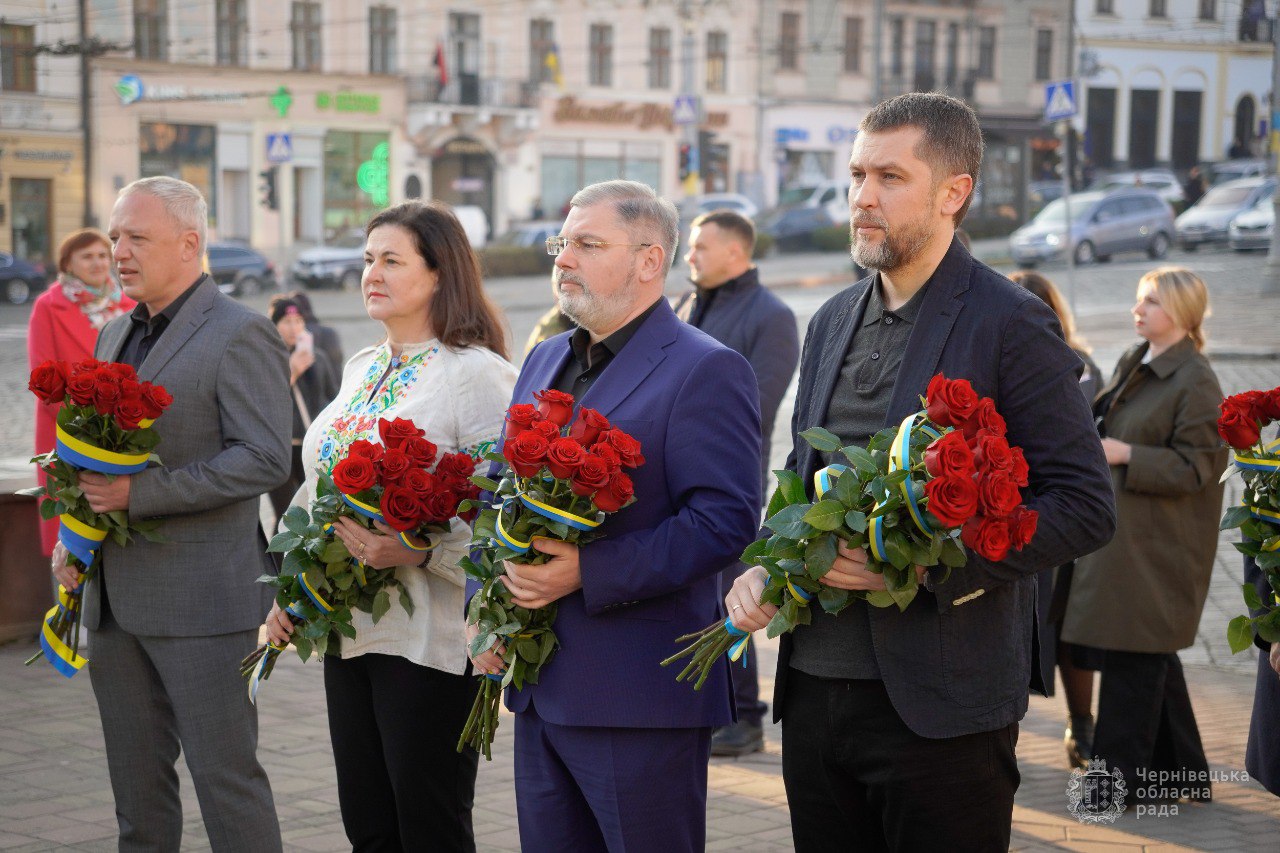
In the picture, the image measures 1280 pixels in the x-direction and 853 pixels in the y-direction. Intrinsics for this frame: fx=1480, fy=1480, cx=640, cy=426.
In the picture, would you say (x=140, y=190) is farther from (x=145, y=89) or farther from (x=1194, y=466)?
(x=145, y=89)

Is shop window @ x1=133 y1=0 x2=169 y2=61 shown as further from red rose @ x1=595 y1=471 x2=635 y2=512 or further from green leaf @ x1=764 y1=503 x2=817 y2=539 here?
green leaf @ x1=764 y1=503 x2=817 y2=539

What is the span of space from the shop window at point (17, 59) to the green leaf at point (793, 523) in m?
40.4

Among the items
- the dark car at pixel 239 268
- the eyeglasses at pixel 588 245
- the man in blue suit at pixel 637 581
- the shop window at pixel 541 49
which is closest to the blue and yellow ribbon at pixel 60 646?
the man in blue suit at pixel 637 581

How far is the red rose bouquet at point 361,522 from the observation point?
3764 millimetres

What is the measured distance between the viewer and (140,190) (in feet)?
14.7

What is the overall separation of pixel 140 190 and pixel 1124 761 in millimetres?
4093

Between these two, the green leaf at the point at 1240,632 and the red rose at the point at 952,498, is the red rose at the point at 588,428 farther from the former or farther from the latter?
the green leaf at the point at 1240,632

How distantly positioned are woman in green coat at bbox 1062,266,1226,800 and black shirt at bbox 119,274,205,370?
339cm

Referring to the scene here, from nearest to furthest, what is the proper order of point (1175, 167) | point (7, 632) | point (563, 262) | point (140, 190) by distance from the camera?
point (563, 262) → point (140, 190) → point (7, 632) → point (1175, 167)

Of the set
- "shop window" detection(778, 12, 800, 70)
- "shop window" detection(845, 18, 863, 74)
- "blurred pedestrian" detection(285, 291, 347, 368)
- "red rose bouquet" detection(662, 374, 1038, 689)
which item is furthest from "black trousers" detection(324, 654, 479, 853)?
"shop window" detection(845, 18, 863, 74)

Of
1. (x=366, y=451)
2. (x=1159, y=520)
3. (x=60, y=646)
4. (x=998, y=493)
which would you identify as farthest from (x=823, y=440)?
(x=1159, y=520)

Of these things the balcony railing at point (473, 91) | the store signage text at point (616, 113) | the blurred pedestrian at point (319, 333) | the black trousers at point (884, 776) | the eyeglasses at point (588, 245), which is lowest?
the black trousers at point (884, 776)

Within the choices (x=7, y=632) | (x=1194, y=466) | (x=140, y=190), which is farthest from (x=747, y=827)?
(x=7, y=632)

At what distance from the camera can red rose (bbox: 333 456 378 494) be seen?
3.74 m
